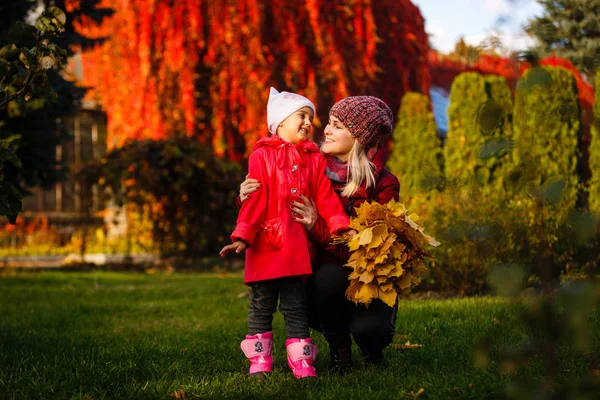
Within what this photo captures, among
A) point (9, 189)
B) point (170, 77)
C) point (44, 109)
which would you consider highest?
point (170, 77)

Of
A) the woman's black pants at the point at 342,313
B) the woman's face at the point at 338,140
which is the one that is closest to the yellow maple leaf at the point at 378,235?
the woman's black pants at the point at 342,313

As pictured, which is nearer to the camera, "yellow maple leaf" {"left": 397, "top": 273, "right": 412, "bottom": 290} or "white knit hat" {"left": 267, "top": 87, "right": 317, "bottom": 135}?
"yellow maple leaf" {"left": 397, "top": 273, "right": 412, "bottom": 290}

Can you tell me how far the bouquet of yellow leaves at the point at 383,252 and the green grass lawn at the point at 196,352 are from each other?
0.35 m

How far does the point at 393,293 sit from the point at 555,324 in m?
1.58

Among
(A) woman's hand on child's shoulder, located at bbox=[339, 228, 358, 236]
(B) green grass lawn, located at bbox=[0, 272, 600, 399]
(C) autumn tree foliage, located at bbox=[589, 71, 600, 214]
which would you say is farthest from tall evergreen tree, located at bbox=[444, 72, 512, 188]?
(A) woman's hand on child's shoulder, located at bbox=[339, 228, 358, 236]

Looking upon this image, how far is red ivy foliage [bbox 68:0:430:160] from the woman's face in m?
7.58

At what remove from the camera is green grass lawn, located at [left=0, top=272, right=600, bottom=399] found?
9.13 ft

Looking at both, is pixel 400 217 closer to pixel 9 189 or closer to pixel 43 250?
pixel 9 189

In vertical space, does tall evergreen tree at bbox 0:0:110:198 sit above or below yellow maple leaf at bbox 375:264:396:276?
above

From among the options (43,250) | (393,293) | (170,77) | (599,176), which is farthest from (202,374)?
(43,250)

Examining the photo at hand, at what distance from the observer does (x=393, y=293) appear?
3027 mm

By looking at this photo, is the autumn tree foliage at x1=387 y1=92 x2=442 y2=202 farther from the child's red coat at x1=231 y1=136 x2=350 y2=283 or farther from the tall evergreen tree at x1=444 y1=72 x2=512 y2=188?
the child's red coat at x1=231 y1=136 x2=350 y2=283

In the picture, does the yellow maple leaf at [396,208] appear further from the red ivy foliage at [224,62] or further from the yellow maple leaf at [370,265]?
the red ivy foliage at [224,62]

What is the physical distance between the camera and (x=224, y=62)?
11.2 meters
